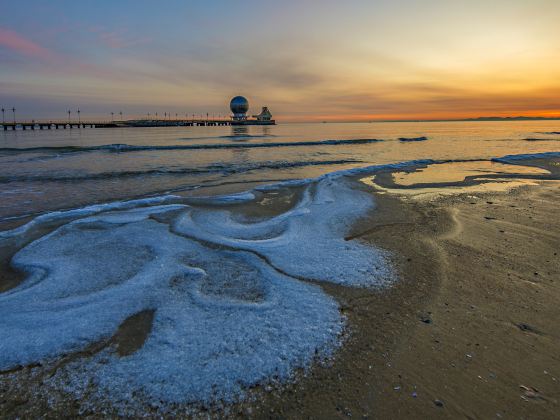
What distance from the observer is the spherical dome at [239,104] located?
5157 inches

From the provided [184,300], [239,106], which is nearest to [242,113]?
[239,106]

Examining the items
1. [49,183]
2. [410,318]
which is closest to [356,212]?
[410,318]

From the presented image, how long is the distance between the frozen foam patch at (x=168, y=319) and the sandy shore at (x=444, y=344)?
0.22m

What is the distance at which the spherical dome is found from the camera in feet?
430

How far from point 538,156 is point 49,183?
82.4ft

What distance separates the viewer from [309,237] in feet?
18.4

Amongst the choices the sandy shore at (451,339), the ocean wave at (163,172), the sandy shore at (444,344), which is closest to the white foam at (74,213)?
the sandy shore at (444,344)

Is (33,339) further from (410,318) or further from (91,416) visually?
(410,318)

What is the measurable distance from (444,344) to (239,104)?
5384 inches

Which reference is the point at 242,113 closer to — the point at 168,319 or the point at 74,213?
the point at 74,213

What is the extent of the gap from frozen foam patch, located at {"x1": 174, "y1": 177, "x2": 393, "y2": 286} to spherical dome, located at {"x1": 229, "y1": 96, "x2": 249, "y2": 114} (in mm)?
130752

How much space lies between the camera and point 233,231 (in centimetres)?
602

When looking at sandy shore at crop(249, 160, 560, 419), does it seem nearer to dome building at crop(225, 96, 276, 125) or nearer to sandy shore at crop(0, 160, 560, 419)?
sandy shore at crop(0, 160, 560, 419)

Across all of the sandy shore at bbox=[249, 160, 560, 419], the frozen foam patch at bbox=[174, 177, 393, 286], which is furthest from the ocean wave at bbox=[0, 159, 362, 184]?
the sandy shore at bbox=[249, 160, 560, 419]
